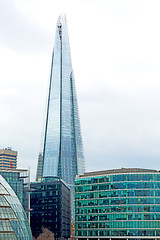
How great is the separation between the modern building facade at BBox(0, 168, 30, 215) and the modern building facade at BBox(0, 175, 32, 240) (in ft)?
250

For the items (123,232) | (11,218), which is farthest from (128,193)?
(11,218)

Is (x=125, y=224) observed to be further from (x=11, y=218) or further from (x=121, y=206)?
(x=11, y=218)

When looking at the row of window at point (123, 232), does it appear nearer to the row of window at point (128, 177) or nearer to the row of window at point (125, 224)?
the row of window at point (125, 224)

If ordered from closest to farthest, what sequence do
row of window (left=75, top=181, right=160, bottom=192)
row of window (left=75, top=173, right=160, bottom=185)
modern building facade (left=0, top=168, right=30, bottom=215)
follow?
modern building facade (left=0, top=168, right=30, bottom=215), row of window (left=75, top=181, right=160, bottom=192), row of window (left=75, top=173, right=160, bottom=185)

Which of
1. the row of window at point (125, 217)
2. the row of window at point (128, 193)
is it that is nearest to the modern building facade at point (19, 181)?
the row of window at point (125, 217)

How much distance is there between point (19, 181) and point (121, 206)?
43162mm

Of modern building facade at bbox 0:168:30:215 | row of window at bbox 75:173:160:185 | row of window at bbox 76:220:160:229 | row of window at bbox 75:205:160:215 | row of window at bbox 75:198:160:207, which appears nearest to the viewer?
modern building facade at bbox 0:168:30:215

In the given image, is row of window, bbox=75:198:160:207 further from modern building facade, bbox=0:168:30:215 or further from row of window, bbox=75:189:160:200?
modern building facade, bbox=0:168:30:215

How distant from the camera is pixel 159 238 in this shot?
162875 millimetres

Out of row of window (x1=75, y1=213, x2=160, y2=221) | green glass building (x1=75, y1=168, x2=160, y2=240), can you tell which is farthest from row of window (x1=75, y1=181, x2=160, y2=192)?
row of window (x1=75, y1=213, x2=160, y2=221)

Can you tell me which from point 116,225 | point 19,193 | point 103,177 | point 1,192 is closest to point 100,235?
point 116,225

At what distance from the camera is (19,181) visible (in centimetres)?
15300

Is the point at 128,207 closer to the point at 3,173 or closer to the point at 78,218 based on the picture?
the point at 78,218

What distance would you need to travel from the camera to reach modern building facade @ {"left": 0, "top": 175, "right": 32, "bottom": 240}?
217 feet
